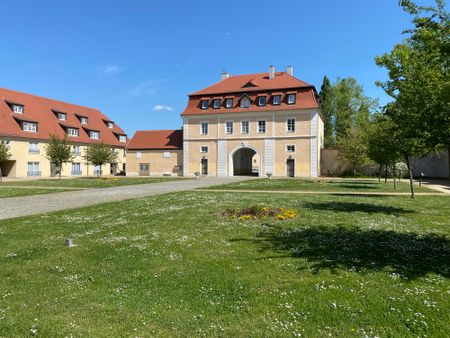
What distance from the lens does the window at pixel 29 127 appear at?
46.0m

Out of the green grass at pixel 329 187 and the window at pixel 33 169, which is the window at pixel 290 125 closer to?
the green grass at pixel 329 187

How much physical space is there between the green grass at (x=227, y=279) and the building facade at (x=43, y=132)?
126 ft

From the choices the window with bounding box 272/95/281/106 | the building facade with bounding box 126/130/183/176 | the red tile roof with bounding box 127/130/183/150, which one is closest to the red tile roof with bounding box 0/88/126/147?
the red tile roof with bounding box 127/130/183/150

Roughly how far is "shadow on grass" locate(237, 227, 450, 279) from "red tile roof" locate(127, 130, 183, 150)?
144ft

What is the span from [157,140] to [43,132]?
15.8m

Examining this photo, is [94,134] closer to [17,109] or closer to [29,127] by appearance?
[29,127]

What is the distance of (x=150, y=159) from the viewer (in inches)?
2092

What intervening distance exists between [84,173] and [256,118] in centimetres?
2815

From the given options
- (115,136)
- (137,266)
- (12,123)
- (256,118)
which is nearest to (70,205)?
(137,266)

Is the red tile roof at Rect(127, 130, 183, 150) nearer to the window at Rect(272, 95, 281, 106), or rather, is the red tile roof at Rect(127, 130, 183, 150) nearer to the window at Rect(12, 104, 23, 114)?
the window at Rect(12, 104, 23, 114)

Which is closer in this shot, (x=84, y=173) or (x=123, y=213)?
(x=123, y=213)

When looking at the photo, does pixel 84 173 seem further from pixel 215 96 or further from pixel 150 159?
pixel 215 96

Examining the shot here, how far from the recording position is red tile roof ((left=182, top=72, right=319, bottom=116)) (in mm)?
43688

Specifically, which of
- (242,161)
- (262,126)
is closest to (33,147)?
(242,161)
